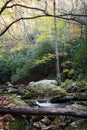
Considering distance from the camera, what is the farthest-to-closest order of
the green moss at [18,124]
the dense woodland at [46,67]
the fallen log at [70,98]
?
the fallen log at [70,98] → the dense woodland at [46,67] → the green moss at [18,124]

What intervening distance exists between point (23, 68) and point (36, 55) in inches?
67.9

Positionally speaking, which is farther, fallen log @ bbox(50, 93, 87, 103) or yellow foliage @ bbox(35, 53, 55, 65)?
yellow foliage @ bbox(35, 53, 55, 65)

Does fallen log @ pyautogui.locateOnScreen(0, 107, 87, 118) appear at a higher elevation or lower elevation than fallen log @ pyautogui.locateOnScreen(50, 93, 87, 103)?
higher

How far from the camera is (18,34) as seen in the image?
34.6m

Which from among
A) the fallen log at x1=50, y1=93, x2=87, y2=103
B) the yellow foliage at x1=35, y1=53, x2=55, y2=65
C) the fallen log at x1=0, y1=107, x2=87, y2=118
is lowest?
the fallen log at x1=50, y1=93, x2=87, y2=103

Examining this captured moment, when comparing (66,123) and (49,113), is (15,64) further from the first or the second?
(49,113)

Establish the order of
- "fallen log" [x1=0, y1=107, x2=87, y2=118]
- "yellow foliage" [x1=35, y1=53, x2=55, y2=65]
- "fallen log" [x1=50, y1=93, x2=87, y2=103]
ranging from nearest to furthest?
"fallen log" [x1=0, y1=107, x2=87, y2=118] → "fallen log" [x1=50, y1=93, x2=87, y2=103] → "yellow foliage" [x1=35, y1=53, x2=55, y2=65]

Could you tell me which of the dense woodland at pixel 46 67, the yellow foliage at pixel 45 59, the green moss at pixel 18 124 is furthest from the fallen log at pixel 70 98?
the yellow foliage at pixel 45 59

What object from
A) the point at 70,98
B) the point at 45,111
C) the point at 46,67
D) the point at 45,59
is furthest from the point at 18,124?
the point at 46,67

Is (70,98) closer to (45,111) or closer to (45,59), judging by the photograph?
(45,111)

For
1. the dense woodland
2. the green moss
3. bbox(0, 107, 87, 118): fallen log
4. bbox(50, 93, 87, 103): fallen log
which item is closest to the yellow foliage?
the dense woodland

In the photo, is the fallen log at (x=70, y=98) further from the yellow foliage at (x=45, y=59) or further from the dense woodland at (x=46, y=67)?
the yellow foliage at (x=45, y=59)

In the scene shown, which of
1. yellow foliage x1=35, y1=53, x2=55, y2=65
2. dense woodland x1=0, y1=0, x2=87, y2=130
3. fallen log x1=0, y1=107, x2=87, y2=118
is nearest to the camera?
fallen log x1=0, y1=107, x2=87, y2=118

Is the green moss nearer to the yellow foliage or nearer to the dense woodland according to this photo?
the dense woodland
